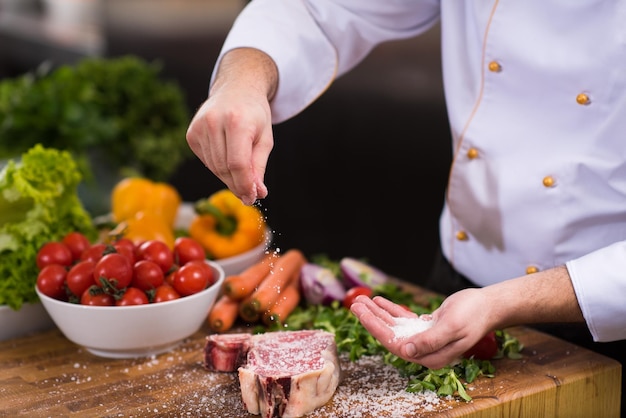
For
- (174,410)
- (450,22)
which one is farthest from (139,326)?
(450,22)

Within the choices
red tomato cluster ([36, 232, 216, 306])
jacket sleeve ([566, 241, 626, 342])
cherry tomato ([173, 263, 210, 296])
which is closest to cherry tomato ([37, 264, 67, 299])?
red tomato cluster ([36, 232, 216, 306])

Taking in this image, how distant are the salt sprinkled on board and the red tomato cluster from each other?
448 mm

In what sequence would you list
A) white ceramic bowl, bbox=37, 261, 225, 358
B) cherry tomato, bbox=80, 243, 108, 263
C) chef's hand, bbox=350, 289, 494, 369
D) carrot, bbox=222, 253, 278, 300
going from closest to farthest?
chef's hand, bbox=350, 289, 494, 369, white ceramic bowl, bbox=37, 261, 225, 358, cherry tomato, bbox=80, 243, 108, 263, carrot, bbox=222, 253, 278, 300

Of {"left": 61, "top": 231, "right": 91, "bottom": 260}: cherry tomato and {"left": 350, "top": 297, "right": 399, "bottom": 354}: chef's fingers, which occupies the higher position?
{"left": 350, "top": 297, "right": 399, "bottom": 354}: chef's fingers

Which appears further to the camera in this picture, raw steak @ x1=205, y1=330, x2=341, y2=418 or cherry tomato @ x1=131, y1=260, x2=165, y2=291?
cherry tomato @ x1=131, y1=260, x2=165, y2=291

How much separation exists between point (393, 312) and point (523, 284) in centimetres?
22

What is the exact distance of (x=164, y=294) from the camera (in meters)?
1.63

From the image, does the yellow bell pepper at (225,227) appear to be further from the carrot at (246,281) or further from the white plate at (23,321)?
the white plate at (23,321)

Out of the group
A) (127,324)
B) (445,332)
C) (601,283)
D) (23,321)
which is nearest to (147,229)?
(23,321)

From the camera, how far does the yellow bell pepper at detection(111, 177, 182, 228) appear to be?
2236mm

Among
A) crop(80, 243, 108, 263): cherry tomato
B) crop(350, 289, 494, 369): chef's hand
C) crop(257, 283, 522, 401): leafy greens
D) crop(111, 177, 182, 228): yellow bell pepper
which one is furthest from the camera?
crop(111, 177, 182, 228): yellow bell pepper

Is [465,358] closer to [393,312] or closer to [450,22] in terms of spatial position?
[393,312]

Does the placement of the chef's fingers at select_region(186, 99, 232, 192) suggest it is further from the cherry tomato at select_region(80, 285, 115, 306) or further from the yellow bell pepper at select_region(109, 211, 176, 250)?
the yellow bell pepper at select_region(109, 211, 176, 250)

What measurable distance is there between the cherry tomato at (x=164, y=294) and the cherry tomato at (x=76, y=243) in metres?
0.23
